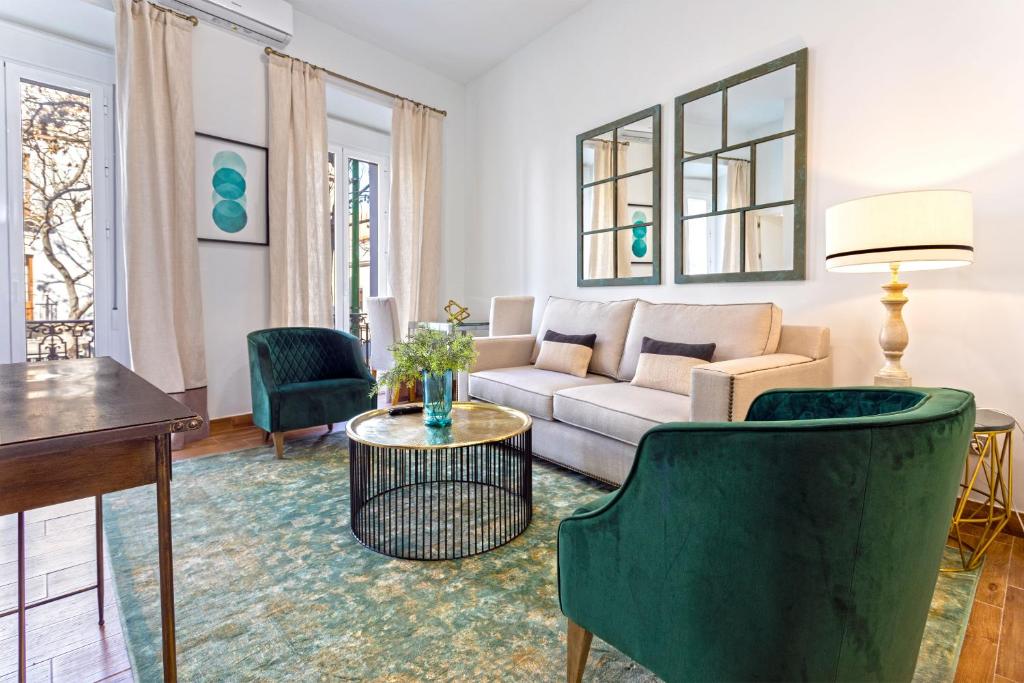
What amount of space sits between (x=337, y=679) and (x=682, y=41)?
3.64 m

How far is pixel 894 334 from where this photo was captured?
2.10m

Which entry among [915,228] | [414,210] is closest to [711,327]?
[915,228]

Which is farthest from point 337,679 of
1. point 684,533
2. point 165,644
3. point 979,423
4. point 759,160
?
point 759,160

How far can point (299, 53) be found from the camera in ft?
12.9

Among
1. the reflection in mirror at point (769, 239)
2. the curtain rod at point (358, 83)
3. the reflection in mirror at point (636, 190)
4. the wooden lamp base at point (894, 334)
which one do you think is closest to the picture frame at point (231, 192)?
the curtain rod at point (358, 83)

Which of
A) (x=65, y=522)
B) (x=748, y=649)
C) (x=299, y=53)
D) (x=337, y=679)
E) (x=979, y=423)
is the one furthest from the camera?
(x=299, y=53)

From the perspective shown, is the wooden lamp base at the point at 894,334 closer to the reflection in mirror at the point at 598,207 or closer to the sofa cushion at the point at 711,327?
the sofa cushion at the point at 711,327

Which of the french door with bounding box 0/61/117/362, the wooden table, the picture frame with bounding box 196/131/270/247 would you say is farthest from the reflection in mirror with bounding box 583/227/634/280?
the french door with bounding box 0/61/117/362

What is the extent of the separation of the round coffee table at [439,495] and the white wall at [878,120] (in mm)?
1700

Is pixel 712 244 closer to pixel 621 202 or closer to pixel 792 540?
pixel 621 202

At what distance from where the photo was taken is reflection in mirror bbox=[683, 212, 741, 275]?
298 centimetres

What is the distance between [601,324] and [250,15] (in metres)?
3.16

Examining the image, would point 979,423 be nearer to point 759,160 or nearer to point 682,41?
point 759,160

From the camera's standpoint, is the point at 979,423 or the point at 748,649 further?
the point at 979,423
